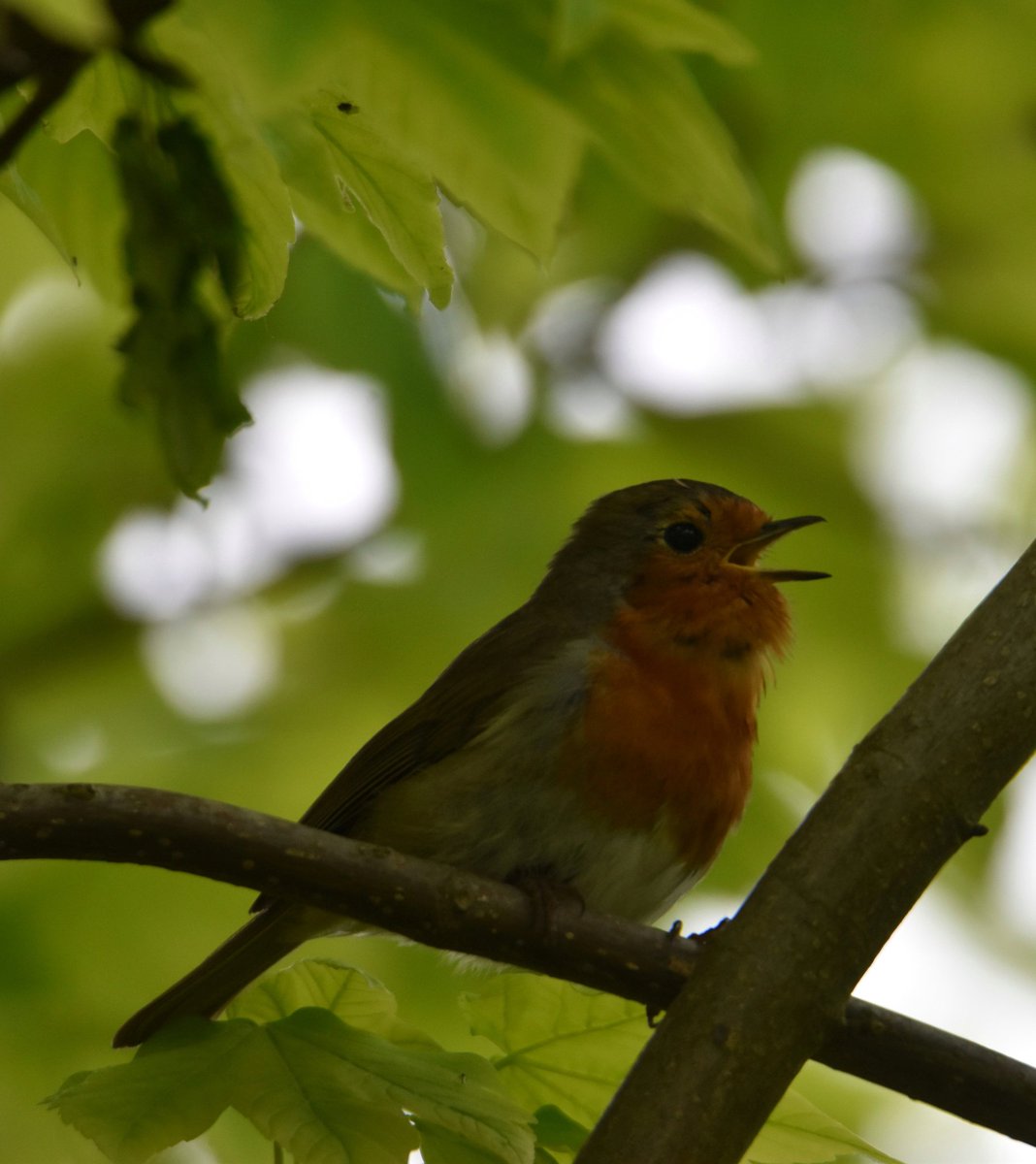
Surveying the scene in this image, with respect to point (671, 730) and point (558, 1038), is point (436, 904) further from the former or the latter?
point (671, 730)

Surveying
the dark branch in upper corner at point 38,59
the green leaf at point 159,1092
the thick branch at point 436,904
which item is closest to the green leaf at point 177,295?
the dark branch in upper corner at point 38,59

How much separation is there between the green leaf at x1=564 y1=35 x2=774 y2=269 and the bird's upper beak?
2.68 meters

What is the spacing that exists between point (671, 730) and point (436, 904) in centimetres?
147

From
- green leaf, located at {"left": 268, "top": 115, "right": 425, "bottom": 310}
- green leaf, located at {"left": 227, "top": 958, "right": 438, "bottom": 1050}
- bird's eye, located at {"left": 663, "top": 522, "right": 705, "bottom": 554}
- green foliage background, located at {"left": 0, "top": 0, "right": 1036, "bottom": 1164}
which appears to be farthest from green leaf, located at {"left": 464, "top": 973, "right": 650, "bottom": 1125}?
bird's eye, located at {"left": 663, "top": 522, "right": 705, "bottom": 554}

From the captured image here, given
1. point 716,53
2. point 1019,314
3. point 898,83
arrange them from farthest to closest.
Answer: 1. point 1019,314
2. point 898,83
3. point 716,53

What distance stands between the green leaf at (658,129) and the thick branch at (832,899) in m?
1.09

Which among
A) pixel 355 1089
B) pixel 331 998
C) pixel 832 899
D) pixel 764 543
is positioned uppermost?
pixel 764 543

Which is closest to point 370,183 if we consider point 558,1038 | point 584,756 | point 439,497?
point 558,1038

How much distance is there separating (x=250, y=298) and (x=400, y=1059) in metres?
1.14

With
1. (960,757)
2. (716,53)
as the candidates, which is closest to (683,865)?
(960,757)

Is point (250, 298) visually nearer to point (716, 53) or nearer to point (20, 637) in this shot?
point (716, 53)

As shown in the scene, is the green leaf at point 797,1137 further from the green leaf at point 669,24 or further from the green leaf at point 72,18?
the green leaf at point 72,18

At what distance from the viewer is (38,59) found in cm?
138

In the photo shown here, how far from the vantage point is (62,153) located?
6.69ft
